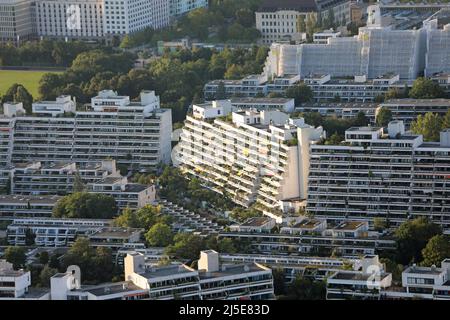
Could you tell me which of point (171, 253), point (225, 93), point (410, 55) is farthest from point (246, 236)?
point (410, 55)

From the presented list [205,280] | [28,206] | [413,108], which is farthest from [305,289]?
[413,108]

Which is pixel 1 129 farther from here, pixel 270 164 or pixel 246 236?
pixel 246 236

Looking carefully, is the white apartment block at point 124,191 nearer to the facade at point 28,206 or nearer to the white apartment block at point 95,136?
the facade at point 28,206

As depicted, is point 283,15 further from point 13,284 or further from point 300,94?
point 13,284

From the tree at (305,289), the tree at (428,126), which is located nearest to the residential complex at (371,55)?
the tree at (428,126)
